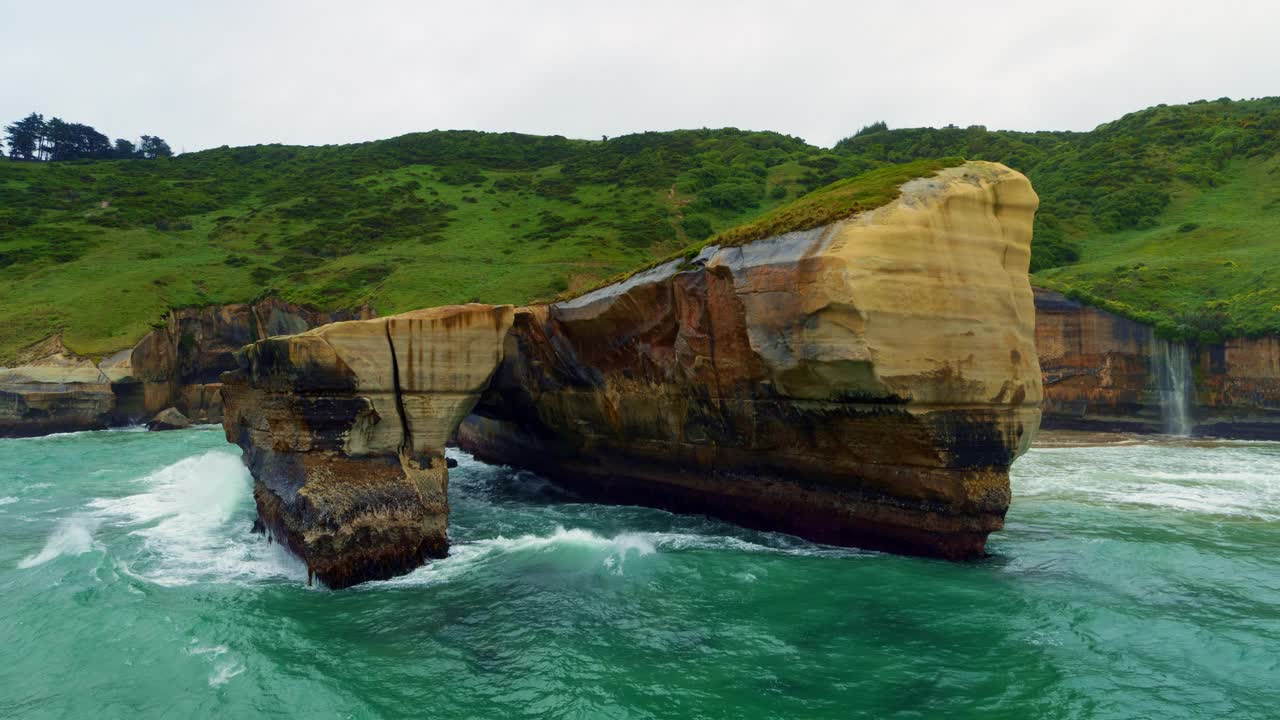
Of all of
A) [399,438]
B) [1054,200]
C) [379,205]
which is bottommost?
[399,438]

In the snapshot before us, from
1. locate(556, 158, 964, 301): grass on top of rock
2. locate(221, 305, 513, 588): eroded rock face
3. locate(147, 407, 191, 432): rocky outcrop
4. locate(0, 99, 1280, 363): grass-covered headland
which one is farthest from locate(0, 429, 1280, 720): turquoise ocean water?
locate(147, 407, 191, 432): rocky outcrop

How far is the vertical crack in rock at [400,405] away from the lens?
15.4 m

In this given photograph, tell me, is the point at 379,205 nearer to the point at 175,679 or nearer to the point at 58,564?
the point at 58,564

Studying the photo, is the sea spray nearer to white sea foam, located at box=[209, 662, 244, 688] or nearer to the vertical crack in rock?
the vertical crack in rock

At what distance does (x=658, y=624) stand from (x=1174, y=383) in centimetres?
3608

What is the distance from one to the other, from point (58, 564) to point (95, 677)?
6.81 meters

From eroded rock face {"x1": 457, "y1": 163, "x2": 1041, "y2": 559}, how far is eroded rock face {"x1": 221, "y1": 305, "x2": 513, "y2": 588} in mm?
4256

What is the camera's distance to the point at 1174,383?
36781 mm

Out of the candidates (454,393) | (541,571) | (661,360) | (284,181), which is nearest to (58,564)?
(454,393)

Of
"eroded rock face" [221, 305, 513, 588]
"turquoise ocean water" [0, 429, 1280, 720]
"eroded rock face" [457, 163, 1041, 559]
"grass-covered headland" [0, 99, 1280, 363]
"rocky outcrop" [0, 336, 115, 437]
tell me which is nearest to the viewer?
"turquoise ocean water" [0, 429, 1280, 720]

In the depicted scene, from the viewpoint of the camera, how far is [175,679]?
9562 mm

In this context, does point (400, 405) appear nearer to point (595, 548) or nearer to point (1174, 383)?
point (595, 548)

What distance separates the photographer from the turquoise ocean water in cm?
879

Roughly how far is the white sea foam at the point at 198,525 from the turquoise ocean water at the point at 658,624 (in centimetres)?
13
